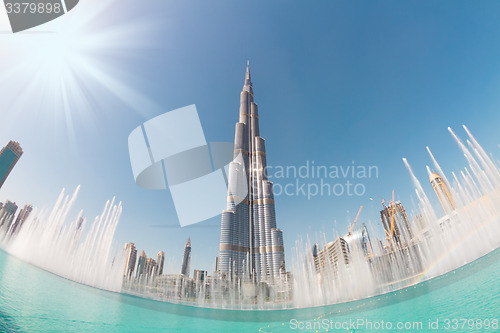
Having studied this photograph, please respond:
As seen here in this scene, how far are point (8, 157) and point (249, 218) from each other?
13720 centimetres

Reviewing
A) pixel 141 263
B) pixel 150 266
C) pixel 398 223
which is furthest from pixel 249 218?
pixel 398 223

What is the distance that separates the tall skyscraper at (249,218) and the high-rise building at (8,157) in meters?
113

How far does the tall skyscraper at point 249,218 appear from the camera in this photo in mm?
139625

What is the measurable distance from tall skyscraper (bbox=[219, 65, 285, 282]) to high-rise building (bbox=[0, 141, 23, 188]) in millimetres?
113135

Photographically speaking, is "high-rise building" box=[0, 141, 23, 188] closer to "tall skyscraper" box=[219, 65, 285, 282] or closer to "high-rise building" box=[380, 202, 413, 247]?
"tall skyscraper" box=[219, 65, 285, 282]

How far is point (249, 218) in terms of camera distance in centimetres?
15888

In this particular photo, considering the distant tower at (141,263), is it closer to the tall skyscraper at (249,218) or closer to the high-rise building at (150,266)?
the high-rise building at (150,266)

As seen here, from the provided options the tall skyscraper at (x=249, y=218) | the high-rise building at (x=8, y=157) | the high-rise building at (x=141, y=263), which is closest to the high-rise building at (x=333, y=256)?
the tall skyscraper at (x=249, y=218)

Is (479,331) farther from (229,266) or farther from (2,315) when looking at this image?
(229,266)

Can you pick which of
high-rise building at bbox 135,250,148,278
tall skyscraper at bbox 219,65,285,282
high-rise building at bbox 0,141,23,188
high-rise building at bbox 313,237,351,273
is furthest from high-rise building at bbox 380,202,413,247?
high-rise building at bbox 0,141,23,188

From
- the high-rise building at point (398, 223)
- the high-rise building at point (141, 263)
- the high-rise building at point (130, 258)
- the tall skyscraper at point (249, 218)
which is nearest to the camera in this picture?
the high-rise building at point (130, 258)

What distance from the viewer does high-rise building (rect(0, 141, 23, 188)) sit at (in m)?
93.1

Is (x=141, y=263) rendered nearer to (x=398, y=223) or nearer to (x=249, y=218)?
(x=249, y=218)

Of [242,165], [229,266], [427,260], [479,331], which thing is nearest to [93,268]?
[479,331]
